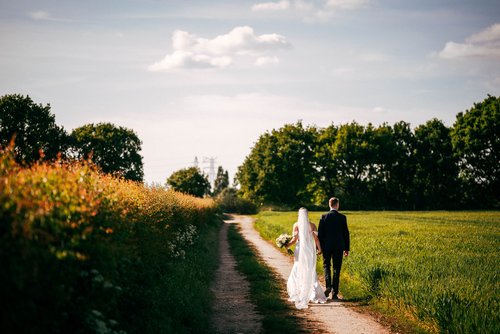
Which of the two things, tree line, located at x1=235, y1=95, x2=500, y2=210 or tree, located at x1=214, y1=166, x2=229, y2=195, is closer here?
tree line, located at x1=235, y1=95, x2=500, y2=210

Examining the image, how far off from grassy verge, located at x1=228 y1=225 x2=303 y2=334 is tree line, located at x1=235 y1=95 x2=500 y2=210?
60.2 m

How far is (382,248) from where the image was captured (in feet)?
53.1

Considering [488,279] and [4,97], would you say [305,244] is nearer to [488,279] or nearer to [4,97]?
[488,279]

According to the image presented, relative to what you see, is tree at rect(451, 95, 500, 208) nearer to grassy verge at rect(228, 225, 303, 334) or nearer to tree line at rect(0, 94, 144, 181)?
tree line at rect(0, 94, 144, 181)

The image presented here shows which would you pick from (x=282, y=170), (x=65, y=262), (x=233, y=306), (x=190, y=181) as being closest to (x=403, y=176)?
(x=282, y=170)

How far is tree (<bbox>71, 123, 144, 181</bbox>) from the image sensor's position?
65406 mm

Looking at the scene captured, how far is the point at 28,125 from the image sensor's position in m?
51.1

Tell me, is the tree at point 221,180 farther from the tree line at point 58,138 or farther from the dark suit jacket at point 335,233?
the dark suit jacket at point 335,233

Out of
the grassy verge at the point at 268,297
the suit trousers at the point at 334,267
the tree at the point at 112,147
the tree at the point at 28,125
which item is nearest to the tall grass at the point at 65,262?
the grassy verge at the point at 268,297

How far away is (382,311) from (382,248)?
21.5 feet

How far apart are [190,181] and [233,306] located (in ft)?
270

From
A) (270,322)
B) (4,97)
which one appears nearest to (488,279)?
(270,322)

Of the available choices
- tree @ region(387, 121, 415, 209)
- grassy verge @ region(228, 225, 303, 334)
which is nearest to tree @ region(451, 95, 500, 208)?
tree @ region(387, 121, 415, 209)

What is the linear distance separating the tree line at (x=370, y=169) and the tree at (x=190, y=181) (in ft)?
42.4
